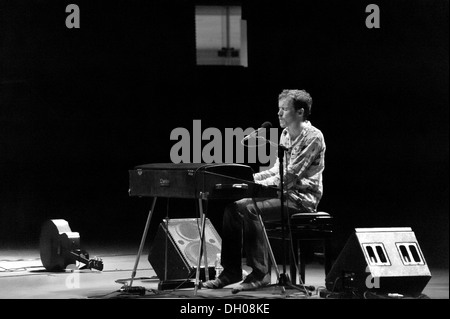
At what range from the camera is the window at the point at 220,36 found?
7.07m

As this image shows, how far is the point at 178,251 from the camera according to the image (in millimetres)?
5211

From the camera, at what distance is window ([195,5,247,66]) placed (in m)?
7.07

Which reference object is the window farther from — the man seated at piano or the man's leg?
the man's leg

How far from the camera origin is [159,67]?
7.64 meters

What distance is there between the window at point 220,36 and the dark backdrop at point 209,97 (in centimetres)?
15

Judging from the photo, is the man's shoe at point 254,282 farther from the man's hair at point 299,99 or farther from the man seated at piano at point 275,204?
the man's hair at point 299,99

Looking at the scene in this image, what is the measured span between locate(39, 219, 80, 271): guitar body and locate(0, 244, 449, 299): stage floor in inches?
2.9

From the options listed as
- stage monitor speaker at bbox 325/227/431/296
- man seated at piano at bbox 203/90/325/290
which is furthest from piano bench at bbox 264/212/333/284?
stage monitor speaker at bbox 325/227/431/296

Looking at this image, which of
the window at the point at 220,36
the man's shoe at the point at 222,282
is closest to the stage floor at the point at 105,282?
the man's shoe at the point at 222,282
